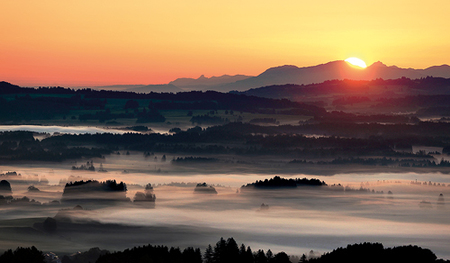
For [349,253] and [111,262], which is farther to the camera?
[349,253]

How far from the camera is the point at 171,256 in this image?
280ft

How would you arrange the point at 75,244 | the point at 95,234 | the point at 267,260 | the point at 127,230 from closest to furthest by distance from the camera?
1. the point at 267,260
2. the point at 75,244
3. the point at 95,234
4. the point at 127,230

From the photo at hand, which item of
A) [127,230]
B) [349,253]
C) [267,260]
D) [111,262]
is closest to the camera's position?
[111,262]

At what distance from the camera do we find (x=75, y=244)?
456 ft

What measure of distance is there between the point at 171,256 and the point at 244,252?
359 inches

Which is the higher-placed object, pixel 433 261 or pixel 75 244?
pixel 433 261

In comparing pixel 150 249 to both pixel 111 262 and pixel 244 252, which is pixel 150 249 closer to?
pixel 244 252

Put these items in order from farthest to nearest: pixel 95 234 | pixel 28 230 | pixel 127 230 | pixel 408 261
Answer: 1. pixel 127 230
2. pixel 95 234
3. pixel 28 230
4. pixel 408 261

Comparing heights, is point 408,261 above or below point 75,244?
above

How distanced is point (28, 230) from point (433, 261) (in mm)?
99882

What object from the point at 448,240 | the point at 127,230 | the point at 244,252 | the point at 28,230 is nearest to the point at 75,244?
the point at 28,230

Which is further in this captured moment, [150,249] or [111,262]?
[150,249]

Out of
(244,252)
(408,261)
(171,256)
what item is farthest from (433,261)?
(171,256)

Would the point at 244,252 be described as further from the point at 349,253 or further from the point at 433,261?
the point at 433,261
